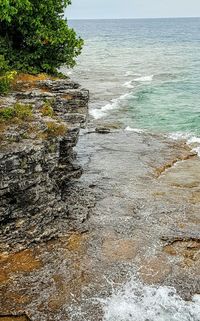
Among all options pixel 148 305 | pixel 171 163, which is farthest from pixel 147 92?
pixel 148 305

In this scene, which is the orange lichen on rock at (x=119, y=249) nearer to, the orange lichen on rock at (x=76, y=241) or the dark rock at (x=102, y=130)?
the orange lichen on rock at (x=76, y=241)

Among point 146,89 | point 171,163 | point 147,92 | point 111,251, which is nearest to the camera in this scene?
point 111,251

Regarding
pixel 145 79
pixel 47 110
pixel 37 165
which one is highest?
pixel 47 110

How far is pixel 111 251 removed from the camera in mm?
18531

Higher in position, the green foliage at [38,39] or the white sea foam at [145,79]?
the green foliage at [38,39]

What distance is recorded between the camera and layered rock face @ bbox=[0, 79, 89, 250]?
58.1 feet

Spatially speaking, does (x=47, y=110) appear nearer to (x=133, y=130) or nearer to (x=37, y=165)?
(x=37, y=165)

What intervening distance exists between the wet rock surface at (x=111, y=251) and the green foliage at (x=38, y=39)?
760cm

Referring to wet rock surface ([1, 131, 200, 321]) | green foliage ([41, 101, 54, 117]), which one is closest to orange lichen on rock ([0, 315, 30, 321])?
wet rock surface ([1, 131, 200, 321])

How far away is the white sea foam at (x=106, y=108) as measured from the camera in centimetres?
4494

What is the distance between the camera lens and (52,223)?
1988cm

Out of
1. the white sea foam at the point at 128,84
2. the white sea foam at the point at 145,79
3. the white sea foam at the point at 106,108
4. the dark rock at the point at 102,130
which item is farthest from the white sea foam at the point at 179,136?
the white sea foam at the point at 145,79

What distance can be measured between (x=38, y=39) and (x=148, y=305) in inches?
621

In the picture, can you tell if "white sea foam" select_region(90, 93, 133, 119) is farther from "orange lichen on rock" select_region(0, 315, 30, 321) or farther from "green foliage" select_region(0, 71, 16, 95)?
"orange lichen on rock" select_region(0, 315, 30, 321)
